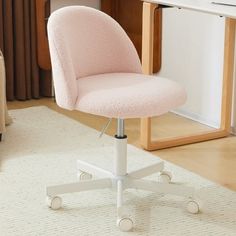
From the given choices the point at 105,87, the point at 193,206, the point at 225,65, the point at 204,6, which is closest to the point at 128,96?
the point at 105,87

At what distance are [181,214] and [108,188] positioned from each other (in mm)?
320

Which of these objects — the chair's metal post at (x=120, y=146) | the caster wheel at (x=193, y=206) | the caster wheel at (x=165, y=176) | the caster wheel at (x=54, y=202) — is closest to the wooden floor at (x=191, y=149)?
the caster wheel at (x=165, y=176)

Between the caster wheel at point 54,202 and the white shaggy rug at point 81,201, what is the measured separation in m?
0.02

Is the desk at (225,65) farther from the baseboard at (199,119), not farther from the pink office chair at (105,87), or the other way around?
the pink office chair at (105,87)

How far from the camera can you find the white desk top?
2455 millimetres

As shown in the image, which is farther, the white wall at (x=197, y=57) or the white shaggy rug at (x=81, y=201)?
the white wall at (x=197, y=57)

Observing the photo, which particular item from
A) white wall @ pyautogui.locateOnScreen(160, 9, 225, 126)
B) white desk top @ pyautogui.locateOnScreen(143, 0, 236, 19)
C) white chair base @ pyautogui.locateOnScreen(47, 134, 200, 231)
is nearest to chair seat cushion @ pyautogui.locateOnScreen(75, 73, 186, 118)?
white chair base @ pyautogui.locateOnScreen(47, 134, 200, 231)

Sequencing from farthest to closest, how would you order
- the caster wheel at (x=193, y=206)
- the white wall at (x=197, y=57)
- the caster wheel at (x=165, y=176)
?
1. the white wall at (x=197, y=57)
2. the caster wheel at (x=165, y=176)
3. the caster wheel at (x=193, y=206)

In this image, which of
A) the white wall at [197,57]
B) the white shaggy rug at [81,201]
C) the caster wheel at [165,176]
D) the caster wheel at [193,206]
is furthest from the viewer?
the white wall at [197,57]

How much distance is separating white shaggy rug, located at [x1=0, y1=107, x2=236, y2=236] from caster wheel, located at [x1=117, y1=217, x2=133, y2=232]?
22mm

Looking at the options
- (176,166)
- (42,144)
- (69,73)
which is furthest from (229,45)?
(69,73)

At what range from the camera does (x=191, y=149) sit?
10.5 feet

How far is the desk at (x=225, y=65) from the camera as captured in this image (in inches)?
109

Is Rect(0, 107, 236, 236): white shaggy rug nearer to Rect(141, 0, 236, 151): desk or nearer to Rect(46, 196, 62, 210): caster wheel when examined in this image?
Rect(46, 196, 62, 210): caster wheel
